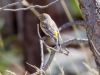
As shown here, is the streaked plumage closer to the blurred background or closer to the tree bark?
the tree bark

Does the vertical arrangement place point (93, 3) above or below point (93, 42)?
above

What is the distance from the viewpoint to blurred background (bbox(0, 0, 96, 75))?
3.65 m

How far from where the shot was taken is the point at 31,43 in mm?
3869

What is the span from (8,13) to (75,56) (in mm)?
1831

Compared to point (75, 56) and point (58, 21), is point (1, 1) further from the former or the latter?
point (75, 56)

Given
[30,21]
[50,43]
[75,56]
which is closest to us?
[30,21]

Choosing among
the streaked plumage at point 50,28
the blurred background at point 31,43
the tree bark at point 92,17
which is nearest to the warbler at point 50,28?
the streaked plumage at point 50,28

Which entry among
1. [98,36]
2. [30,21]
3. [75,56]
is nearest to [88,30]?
[98,36]

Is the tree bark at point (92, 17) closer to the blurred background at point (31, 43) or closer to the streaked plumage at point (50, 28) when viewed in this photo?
the streaked plumage at point (50, 28)

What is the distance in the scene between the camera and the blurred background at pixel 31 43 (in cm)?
365

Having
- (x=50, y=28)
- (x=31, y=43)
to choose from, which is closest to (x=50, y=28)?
(x=50, y=28)

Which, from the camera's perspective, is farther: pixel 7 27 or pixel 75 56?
pixel 7 27

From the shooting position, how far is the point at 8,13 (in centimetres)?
558

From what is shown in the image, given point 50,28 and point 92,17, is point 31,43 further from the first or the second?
point 92,17
